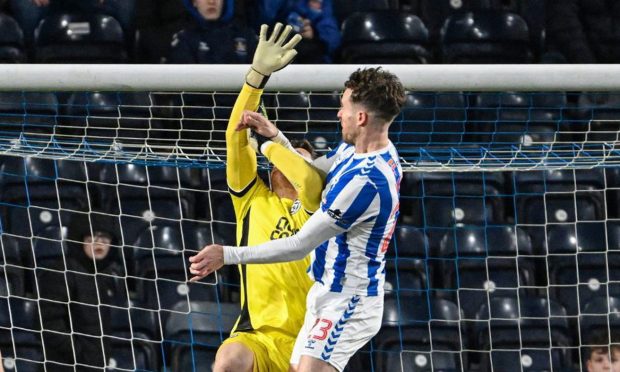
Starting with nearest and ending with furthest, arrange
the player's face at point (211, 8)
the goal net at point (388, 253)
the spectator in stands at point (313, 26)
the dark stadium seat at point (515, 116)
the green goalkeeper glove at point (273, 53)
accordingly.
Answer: the green goalkeeper glove at point (273, 53) < the goal net at point (388, 253) < the dark stadium seat at point (515, 116) < the player's face at point (211, 8) < the spectator in stands at point (313, 26)

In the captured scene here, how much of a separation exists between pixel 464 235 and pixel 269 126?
2.45 meters

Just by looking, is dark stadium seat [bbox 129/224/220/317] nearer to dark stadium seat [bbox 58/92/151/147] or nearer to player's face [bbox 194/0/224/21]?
dark stadium seat [bbox 58/92/151/147]

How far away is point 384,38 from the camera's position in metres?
7.59

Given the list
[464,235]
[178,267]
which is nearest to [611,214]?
[464,235]

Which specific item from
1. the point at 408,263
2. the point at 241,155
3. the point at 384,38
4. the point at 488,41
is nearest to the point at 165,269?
the point at 408,263

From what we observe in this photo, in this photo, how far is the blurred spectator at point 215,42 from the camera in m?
7.25

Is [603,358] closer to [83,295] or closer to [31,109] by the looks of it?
[83,295]

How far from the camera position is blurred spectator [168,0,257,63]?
725cm

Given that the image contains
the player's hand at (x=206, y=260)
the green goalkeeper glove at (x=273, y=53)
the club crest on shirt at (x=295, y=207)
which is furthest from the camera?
the club crest on shirt at (x=295, y=207)

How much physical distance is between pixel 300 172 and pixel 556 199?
2.97 metres

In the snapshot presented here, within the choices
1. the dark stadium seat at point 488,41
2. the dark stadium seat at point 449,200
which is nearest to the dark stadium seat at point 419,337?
the dark stadium seat at point 449,200

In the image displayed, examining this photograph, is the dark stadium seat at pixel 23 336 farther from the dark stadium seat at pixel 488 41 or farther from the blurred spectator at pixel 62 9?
the dark stadium seat at pixel 488 41

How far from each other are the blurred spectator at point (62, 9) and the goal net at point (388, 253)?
769 mm

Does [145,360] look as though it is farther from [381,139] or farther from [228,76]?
[381,139]
